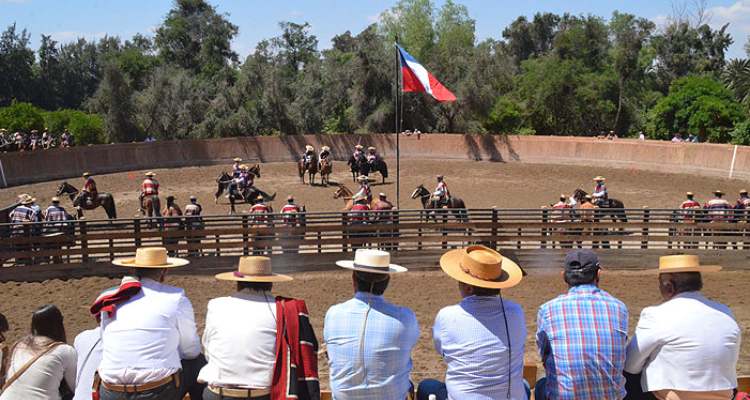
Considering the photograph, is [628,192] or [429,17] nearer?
[628,192]

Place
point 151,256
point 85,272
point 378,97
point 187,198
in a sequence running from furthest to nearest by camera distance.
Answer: point 378,97 < point 187,198 < point 85,272 < point 151,256

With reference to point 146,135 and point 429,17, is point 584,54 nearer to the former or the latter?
point 429,17

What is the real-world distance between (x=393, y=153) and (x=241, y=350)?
3455 centimetres

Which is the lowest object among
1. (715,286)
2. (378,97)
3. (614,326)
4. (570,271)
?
(715,286)

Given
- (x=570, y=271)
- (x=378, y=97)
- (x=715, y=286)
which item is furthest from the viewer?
(x=378, y=97)

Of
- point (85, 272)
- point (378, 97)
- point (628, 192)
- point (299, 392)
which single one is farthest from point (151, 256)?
point (378, 97)

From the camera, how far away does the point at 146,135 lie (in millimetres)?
47000

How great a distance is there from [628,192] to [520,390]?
2443cm

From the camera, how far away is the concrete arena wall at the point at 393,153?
30.3m

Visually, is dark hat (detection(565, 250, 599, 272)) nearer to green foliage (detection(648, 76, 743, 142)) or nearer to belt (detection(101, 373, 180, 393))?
belt (detection(101, 373, 180, 393))

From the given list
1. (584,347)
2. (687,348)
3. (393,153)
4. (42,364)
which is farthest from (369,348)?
(393,153)

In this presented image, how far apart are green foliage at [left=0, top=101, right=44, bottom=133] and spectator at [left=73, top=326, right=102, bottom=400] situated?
142ft

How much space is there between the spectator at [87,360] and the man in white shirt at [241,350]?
2.54ft

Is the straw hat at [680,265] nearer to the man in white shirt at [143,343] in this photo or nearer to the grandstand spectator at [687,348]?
the grandstand spectator at [687,348]
